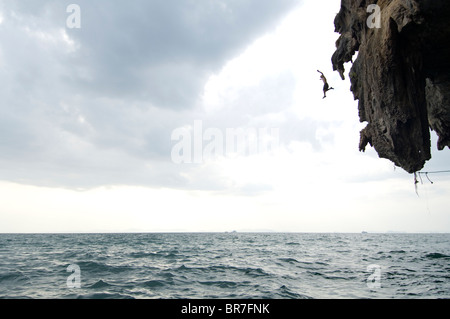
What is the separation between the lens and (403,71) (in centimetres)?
1409

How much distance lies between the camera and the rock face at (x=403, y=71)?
41.3ft

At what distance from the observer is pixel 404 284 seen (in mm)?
12727

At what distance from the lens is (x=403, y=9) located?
40.7 feet

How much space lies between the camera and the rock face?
496 inches
